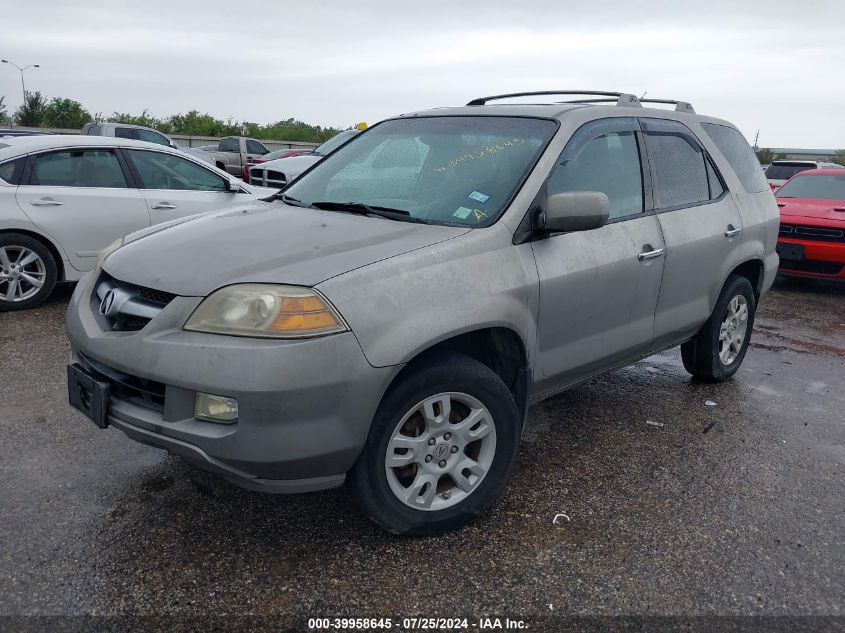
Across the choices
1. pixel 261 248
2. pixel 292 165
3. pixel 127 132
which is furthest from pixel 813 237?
pixel 127 132

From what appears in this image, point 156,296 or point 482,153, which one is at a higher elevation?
point 482,153

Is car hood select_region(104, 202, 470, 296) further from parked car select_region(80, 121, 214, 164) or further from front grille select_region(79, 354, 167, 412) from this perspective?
parked car select_region(80, 121, 214, 164)

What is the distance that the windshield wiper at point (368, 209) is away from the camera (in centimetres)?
327

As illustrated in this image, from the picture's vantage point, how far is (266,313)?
8.30 ft

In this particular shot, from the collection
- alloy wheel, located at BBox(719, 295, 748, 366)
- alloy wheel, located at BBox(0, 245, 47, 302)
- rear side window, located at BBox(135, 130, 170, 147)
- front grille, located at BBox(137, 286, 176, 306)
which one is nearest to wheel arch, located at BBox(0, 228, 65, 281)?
alloy wheel, located at BBox(0, 245, 47, 302)

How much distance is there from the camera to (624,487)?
3.49 meters

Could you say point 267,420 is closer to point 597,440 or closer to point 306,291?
point 306,291

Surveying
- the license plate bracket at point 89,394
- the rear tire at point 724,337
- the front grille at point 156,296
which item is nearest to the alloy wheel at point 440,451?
the front grille at point 156,296

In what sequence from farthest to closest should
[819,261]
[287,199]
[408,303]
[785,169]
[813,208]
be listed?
[785,169], [813,208], [819,261], [287,199], [408,303]

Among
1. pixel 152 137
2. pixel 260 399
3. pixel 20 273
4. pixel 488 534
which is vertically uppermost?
pixel 152 137

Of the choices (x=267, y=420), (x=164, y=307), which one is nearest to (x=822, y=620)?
(x=267, y=420)

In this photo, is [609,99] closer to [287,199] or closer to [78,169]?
[287,199]

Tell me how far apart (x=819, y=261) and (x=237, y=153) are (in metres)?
19.9

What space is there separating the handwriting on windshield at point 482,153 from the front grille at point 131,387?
5.47 ft
